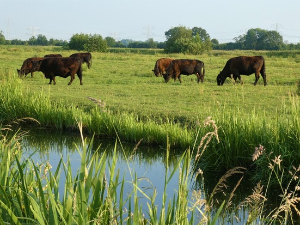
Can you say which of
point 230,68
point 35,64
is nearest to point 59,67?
point 35,64

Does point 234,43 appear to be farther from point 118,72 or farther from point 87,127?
point 87,127

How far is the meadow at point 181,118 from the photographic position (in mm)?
6801

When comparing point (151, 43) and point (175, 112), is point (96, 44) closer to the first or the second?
point (175, 112)

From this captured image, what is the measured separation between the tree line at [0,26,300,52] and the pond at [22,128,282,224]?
4218 centimetres

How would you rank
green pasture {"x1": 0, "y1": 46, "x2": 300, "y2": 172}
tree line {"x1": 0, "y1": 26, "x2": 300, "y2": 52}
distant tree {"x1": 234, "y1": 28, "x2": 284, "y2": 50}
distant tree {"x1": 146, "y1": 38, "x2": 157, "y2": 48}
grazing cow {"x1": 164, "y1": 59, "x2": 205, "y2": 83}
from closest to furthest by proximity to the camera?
green pasture {"x1": 0, "y1": 46, "x2": 300, "y2": 172}, grazing cow {"x1": 164, "y1": 59, "x2": 205, "y2": 83}, tree line {"x1": 0, "y1": 26, "x2": 300, "y2": 52}, distant tree {"x1": 234, "y1": 28, "x2": 284, "y2": 50}, distant tree {"x1": 146, "y1": 38, "x2": 157, "y2": 48}

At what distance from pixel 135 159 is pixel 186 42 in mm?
46467

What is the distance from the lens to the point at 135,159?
930 cm

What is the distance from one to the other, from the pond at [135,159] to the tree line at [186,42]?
4218 centimetres

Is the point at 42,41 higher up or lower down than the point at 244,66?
higher up

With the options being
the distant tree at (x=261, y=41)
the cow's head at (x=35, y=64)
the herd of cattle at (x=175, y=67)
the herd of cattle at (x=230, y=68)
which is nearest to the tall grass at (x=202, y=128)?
the herd of cattle at (x=175, y=67)

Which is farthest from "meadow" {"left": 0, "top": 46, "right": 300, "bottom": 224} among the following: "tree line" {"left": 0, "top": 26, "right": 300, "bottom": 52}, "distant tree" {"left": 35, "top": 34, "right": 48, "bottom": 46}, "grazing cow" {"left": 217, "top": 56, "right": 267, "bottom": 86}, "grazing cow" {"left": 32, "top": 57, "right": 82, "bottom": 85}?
"distant tree" {"left": 35, "top": 34, "right": 48, "bottom": 46}

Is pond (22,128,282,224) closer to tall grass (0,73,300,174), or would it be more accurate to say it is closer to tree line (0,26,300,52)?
tall grass (0,73,300,174)

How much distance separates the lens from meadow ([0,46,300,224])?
680 centimetres

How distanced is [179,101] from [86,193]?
1168cm
